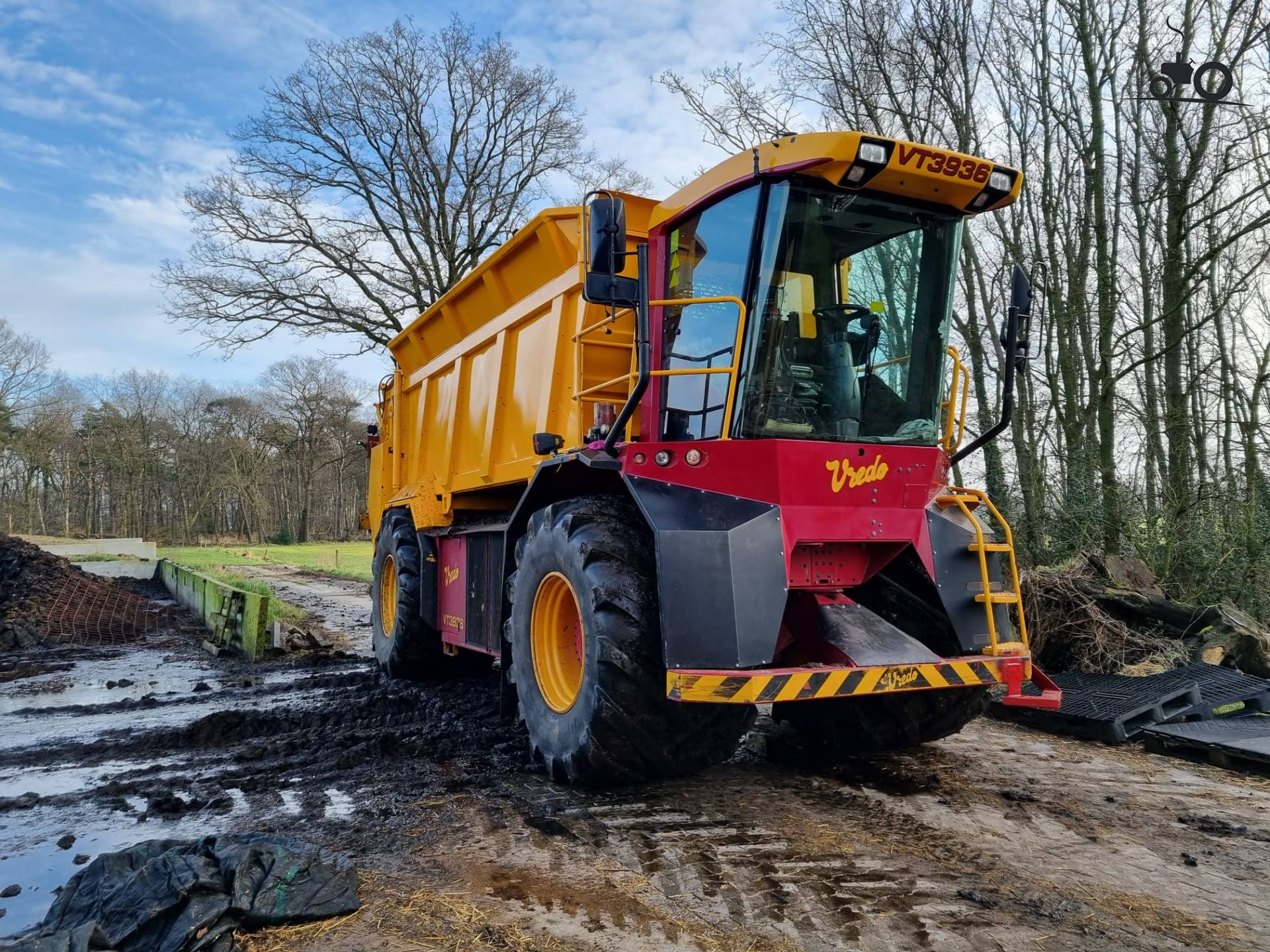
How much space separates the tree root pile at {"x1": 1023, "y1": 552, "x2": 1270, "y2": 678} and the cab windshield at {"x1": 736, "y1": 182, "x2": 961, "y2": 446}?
3.88m

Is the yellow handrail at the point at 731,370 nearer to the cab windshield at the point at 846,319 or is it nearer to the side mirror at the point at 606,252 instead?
the cab windshield at the point at 846,319

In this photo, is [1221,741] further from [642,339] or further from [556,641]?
[642,339]

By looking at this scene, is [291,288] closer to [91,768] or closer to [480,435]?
[480,435]

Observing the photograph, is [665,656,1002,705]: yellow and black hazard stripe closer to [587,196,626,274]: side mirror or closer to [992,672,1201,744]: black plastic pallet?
[587,196,626,274]: side mirror

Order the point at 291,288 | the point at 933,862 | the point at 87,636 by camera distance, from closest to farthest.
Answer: the point at 933,862, the point at 87,636, the point at 291,288

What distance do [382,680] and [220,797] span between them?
375cm

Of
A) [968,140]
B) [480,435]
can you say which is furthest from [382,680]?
[968,140]

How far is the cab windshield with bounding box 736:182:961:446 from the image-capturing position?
443cm

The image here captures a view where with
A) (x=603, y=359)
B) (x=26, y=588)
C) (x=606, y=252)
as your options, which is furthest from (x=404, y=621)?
(x=26, y=588)

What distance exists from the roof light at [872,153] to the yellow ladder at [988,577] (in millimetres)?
1744

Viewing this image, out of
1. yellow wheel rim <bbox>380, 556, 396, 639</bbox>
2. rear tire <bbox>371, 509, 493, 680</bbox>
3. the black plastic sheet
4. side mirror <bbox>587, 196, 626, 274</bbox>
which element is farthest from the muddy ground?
side mirror <bbox>587, 196, 626, 274</bbox>

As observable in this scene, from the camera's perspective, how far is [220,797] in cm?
478

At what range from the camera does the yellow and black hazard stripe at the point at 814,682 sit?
3.88m

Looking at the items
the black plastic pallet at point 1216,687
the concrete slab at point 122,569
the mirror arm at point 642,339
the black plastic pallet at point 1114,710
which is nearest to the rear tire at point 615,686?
the mirror arm at point 642,339
